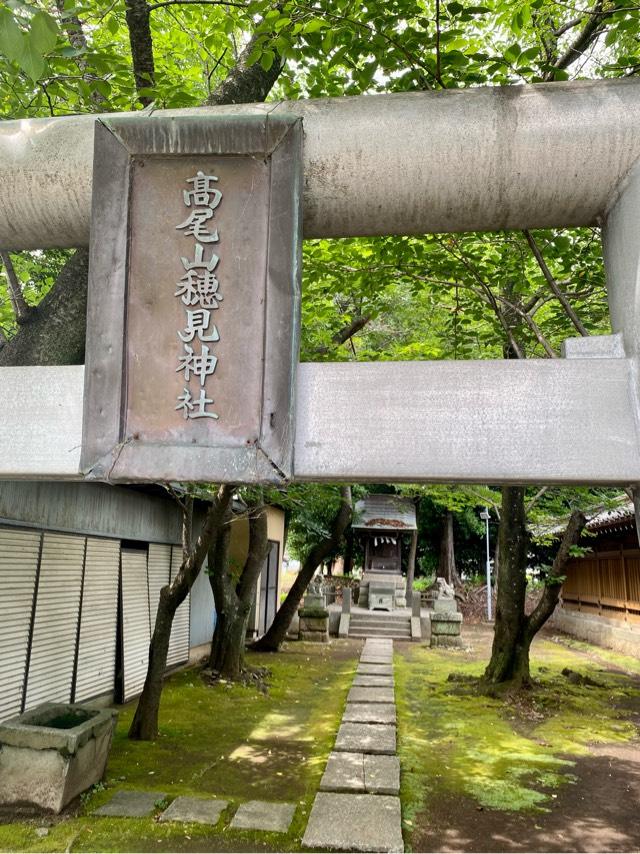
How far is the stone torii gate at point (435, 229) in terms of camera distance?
2.50 meters

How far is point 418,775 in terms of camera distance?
739 centimetres

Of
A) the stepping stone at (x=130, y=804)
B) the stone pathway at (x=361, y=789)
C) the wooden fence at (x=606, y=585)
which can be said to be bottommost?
the stepping stone at (x=130, y=804)

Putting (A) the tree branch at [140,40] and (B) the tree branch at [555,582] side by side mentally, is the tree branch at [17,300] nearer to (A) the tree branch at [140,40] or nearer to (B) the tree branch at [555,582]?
(A) the tree branch at [140,40]

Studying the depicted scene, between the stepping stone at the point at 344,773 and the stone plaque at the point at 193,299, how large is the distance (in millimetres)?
5157

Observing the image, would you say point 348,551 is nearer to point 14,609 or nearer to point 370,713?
point 370,713

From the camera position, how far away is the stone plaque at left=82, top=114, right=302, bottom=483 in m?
2.67

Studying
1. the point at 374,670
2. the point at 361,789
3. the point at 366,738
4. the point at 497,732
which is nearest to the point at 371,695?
the point at 497,732

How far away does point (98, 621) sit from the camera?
9.56 m

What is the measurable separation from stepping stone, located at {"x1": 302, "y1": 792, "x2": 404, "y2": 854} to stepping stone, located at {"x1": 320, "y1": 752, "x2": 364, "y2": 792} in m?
0.17

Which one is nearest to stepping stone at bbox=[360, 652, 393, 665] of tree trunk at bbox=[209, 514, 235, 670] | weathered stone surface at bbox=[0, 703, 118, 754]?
tree trunk at bbox=[209, 514, 235, 670]

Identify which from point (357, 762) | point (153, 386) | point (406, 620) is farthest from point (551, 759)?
point (406, 620)

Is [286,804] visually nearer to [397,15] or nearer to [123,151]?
[123,151]

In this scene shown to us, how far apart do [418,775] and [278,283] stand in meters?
6.74

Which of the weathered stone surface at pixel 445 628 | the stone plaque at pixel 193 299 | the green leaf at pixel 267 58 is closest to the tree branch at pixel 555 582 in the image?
the weathered stone surface at pixel 445 628
